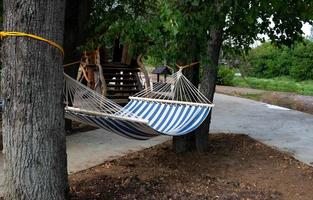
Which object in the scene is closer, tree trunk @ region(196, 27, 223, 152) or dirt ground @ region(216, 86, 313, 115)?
tree trunk @ region(196, 27, 223, 152)

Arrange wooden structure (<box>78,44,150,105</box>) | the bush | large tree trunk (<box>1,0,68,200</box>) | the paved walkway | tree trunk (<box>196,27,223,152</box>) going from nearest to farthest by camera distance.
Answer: large tree trunk (<box>1,0,68,200</box>), tree trunk (<box>196,27,223,152</box>), the paved walkway, wooden structure (<box>78,44,150,105</box>), the bush

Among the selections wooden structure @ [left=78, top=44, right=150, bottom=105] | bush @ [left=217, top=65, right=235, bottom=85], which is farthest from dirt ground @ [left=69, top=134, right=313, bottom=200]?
bush @ [left=217, top=65, right=235, bottom=85]

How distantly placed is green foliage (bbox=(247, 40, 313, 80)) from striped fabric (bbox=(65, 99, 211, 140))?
11.4 metres

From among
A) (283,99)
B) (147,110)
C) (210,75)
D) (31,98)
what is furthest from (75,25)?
(283,99)

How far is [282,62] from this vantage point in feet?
54.1

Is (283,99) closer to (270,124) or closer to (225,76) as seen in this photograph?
(225,76)

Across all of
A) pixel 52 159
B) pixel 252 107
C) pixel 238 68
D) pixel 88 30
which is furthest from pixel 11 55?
pixel 238 68

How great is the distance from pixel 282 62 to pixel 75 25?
12099 mm

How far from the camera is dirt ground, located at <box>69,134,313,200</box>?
136 inches

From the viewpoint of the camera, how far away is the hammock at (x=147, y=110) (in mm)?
3496

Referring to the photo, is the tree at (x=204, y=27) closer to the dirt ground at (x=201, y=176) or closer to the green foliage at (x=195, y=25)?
the green foliage at (x=195, y=25)

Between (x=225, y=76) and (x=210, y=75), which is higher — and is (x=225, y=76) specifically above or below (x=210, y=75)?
below

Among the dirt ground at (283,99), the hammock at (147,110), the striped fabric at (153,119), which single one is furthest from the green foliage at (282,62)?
the striped fabric at (153,119)

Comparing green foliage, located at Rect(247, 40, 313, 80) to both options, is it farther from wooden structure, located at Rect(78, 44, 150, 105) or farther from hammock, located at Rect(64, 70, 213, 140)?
hammock, located at Rect(64, 70, 213, 140)
